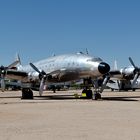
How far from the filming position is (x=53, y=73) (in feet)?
115

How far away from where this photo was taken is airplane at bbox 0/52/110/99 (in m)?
32.5

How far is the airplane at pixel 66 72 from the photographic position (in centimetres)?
3253

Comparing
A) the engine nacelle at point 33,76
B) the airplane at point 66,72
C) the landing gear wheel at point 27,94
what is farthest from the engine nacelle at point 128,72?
the landing gear wheel at point 27,94

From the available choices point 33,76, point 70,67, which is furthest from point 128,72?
point 33,76

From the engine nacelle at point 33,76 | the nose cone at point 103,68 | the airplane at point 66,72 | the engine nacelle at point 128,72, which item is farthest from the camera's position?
the engine nacelle at point 128,72

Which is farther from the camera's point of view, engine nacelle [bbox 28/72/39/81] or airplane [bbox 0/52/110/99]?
engine nacelle [bbox 28/72/39/81]

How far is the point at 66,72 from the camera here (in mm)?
34719

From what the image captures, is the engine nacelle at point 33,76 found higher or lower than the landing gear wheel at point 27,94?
higher

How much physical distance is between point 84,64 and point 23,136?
74.9 ft

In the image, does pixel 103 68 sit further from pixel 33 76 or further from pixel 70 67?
pixel 33 76

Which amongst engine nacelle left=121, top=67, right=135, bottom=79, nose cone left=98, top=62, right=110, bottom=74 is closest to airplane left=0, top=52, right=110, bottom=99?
nose cone left=98, top=62, right=110, bottom=74

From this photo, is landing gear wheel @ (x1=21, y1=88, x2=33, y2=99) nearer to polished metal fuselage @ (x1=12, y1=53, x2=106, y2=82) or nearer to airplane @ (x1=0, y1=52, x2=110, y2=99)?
airplane @ (x1=0, y1=52, x2=110, y2=99)

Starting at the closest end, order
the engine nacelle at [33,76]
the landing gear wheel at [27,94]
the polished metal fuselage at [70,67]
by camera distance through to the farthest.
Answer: the polished metal fuselage at [70,67] < the engine nacelle at [33,76] < the landing gear wheel at [27,94]

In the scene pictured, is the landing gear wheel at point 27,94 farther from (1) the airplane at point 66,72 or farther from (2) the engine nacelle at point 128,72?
(2) the engine nacelle at point 128,72
